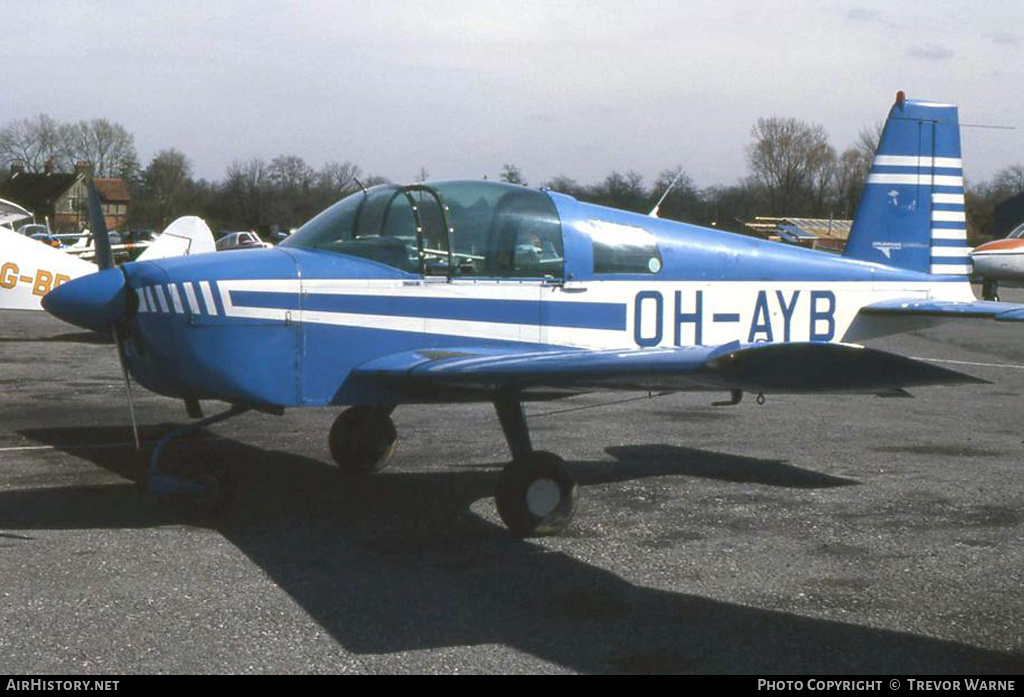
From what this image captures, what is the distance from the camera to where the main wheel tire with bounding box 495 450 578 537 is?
6.15 metres

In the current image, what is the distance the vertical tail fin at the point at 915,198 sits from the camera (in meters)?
8.58

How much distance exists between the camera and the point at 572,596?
16.8ft

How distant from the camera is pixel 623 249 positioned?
7145mm

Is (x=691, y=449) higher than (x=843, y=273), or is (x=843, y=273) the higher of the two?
(x=843, y=273)

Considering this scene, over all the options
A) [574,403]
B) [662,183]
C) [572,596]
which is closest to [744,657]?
[572,596]

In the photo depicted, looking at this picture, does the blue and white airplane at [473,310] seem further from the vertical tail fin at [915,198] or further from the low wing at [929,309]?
the vertical tail fin at [915,198]

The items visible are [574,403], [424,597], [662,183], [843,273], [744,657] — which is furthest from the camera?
[574,403]

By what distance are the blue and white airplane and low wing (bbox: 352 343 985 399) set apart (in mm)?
20

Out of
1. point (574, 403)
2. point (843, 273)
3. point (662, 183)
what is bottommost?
point (574, 403)

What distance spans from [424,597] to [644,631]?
1.03m

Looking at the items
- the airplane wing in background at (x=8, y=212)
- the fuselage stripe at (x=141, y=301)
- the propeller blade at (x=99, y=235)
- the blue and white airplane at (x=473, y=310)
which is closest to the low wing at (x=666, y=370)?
the blue and white airplane at (x=473, y=310)

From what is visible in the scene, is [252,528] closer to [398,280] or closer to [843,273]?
[398,280]

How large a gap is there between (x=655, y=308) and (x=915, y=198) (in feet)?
9.02

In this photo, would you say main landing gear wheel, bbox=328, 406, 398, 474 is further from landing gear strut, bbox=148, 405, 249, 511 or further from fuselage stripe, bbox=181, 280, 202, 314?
fuselage stripe, bbox=181, 280, 202, 314
